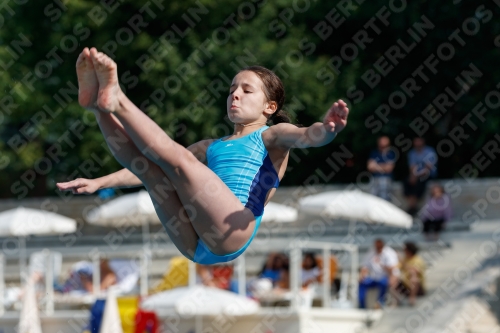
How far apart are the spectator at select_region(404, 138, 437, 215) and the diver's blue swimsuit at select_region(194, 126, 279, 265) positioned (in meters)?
9.84

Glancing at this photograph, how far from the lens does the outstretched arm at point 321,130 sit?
16.2 feet

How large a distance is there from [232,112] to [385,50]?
556 inches

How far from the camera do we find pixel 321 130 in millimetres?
5008

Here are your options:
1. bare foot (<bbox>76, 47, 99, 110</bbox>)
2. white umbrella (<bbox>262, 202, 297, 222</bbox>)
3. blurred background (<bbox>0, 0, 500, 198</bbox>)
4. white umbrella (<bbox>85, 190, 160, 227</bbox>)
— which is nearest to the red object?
white umbrella (<bbox>262, 202, 297, 222</bbox>)

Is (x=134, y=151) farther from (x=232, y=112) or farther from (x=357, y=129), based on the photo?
(x=357, y=129)

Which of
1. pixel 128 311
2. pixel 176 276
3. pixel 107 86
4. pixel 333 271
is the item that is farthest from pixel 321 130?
pixel 176 276

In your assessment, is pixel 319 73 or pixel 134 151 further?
pixel 319 73

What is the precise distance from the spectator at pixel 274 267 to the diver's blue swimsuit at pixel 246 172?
7.58m

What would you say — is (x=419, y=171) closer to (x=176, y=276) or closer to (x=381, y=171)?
(x=381, y=171)

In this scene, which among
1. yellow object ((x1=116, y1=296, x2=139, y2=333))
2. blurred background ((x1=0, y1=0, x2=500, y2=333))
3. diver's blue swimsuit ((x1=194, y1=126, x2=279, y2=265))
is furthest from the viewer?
blurred background ((x1=0, y1=0, x2=500, y2=333))

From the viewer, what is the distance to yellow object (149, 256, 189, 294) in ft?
44.8

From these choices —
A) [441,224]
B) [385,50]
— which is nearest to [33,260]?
[441,224]

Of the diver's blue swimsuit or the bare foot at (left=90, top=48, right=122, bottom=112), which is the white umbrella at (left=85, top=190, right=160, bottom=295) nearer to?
the diver's blue swimsuit

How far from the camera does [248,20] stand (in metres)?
19.3
